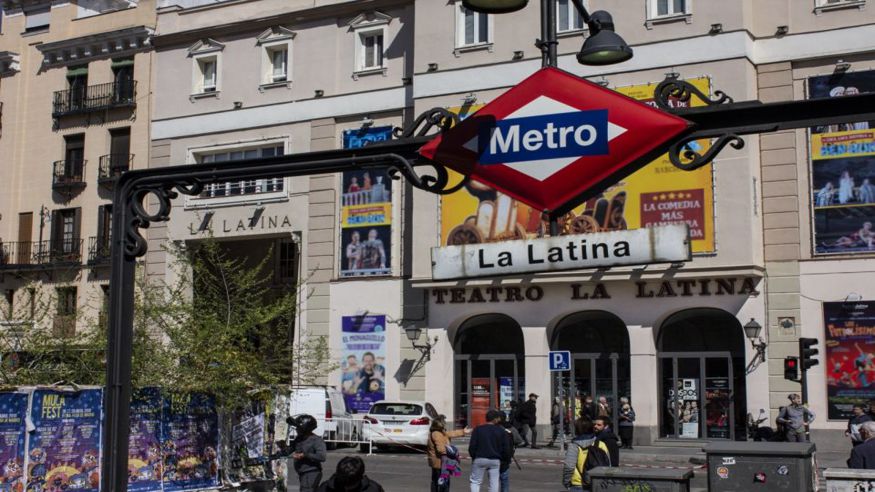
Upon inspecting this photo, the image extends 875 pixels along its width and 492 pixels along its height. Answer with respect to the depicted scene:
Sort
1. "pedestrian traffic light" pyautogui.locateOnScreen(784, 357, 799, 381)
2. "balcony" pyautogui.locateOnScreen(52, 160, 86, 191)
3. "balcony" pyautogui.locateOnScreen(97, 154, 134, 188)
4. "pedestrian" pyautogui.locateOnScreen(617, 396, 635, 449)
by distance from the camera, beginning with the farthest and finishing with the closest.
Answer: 1. "balcony" pyautogui.locateOnScreen(52, 160, 86, 191)
2. "balcony" pyautogui.locateOnScreen(97, 154, 134, 188)
3. "pedestrian" pyautogui.locateOnScreen(617, 396, 635, 449)
4. "pedestrian traffic light" pyautogui.locateOnScreen(784, 357, 799, 381)

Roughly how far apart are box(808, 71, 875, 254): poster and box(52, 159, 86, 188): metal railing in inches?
1059

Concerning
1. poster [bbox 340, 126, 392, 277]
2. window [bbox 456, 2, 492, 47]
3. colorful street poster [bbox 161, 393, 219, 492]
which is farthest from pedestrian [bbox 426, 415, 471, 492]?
window [bbox 456, 2, 492, 47]

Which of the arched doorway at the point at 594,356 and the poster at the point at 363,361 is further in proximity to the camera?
the poster at the point at 363,361

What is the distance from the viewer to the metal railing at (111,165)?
41938 mm

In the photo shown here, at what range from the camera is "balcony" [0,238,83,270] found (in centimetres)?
4244

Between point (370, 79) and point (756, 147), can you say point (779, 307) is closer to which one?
point (756, 147)

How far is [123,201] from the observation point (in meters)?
8.02

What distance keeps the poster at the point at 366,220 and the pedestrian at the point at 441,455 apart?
20226 millimetres

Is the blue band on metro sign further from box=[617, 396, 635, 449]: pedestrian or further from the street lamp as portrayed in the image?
box=[617, 396, 635, 449]: pedestrian

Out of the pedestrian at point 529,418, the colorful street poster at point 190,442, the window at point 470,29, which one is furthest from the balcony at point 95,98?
the colorful street poster at point 190,442

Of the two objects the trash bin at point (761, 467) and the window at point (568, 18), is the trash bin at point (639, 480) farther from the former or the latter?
the window at point (568, 18)

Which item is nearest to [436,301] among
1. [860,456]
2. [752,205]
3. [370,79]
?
[370,79]

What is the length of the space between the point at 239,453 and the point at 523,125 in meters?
10.2

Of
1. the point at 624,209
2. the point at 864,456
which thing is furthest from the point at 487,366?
the point at 864,456
